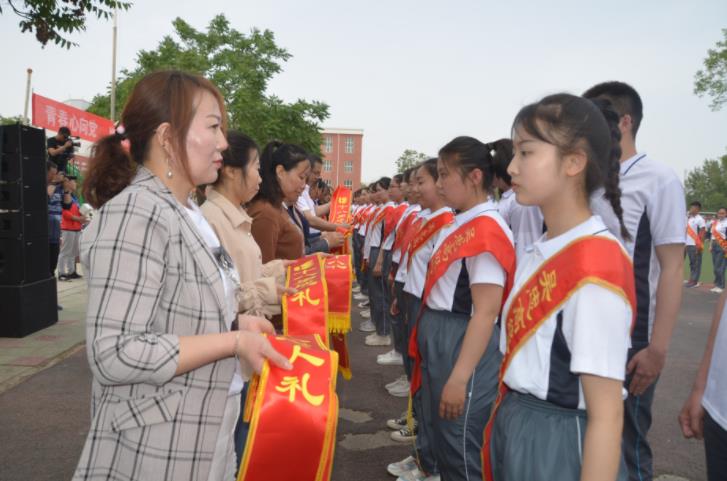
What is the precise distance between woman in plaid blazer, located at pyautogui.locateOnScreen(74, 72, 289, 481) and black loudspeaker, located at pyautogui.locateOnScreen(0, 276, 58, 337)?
5.59m

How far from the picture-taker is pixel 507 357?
1.55 m

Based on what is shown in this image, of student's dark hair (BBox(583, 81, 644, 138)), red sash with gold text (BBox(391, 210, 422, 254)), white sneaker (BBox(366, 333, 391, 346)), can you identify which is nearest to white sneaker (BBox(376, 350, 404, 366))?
white sneaker (BBox(366, 333, 391, 346))

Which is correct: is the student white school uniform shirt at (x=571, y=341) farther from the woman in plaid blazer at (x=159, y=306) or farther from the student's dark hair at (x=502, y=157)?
the student's dark hair at (x=502, y=157)

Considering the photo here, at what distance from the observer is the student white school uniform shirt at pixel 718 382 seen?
169 centimetres

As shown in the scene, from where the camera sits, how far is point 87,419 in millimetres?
4070

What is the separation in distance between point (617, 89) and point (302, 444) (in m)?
2.16

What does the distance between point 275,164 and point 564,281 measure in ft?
7.74

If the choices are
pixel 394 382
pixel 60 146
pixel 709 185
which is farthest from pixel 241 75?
pixel 709 185

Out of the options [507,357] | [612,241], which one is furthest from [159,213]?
[612,241]

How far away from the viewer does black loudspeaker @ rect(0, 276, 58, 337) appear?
6.07 m

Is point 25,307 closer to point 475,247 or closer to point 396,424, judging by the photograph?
point 396,424

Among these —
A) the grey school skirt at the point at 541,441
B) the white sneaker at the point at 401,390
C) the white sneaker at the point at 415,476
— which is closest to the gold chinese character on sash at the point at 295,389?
the grey school skirt at the point at 541,441

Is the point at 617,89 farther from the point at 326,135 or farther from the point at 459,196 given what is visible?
the point at 326,135

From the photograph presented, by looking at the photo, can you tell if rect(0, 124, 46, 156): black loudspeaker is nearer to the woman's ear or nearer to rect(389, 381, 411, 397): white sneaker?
rect(389, 381, 411, 397): white sneaker
